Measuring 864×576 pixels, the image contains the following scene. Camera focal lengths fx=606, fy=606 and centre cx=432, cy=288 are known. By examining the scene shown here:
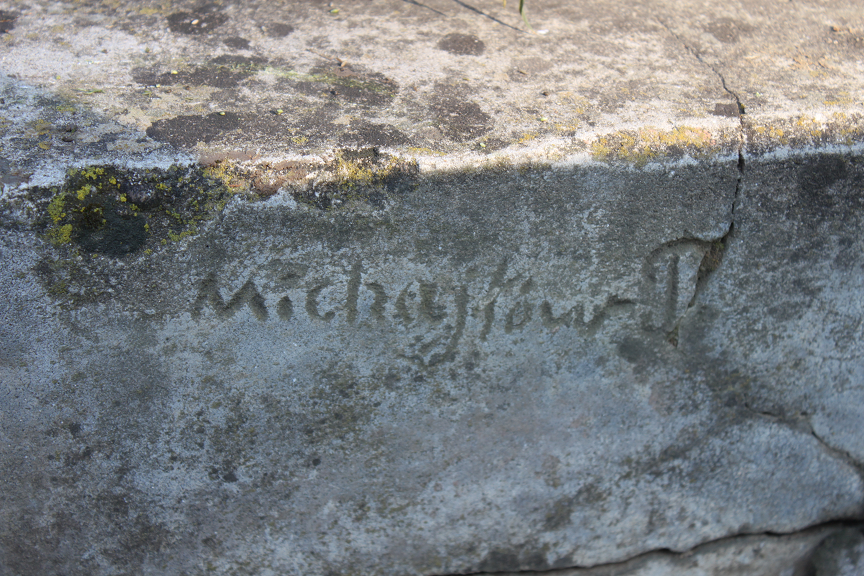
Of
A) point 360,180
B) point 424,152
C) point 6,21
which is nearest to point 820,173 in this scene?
point 424,152

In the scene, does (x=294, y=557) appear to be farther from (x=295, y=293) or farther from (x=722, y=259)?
(x=722, y=259)

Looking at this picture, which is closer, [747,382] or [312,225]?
[312,225]

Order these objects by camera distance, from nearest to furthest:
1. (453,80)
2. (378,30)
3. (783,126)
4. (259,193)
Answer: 1. (259,193)
2. (783,126)
3. (453,80)
4. (378,30)

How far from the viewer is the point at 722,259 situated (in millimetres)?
1177

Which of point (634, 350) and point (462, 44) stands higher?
point (462, 44)

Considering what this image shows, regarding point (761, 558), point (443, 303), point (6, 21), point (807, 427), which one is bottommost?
point (761, 558)

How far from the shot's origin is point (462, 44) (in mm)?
1365

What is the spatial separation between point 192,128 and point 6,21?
2.16 feet

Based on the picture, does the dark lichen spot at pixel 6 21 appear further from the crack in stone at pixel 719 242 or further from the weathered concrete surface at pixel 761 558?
the weathered concrete surface at pixel 761 558

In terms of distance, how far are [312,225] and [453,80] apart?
0.45 metres

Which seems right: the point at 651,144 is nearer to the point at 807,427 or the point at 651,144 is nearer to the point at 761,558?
the point at 807,427

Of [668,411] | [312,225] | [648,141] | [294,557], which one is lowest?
[294,557]

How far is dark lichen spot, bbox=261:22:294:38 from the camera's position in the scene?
1.36 m

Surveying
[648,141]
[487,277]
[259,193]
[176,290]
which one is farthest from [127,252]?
[648,141]
